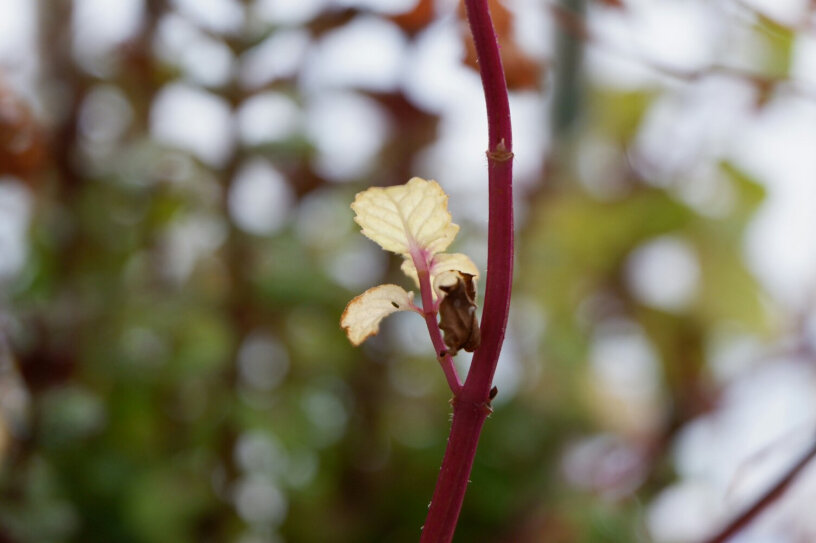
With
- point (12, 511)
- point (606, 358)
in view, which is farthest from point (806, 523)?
point (12, 511)

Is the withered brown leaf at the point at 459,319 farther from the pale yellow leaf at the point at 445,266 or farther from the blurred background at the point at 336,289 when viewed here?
the blurred background at the point at 336,289

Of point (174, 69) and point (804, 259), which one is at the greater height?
point (804, 259)

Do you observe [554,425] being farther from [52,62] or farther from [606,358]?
[52,62]

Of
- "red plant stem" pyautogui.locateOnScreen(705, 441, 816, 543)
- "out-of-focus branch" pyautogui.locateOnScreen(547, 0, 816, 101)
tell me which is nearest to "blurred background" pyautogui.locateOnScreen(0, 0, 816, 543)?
"out-of-focus branch" pyautogui.locateOnScreen(547, 0, 816, 101)

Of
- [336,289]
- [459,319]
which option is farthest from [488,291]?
[336,289]

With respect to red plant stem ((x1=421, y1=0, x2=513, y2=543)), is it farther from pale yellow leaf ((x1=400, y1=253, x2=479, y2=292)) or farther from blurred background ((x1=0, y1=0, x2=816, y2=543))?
blurred background ((x1=0, y1=0, x2=816, y2=543))

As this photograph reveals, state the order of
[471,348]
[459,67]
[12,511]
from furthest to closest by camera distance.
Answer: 1. [12,511]
2. [459,67]
3. [471,348]

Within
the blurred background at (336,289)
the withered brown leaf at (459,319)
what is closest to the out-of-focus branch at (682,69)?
the blurred background at (336,289)
